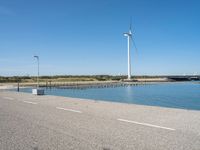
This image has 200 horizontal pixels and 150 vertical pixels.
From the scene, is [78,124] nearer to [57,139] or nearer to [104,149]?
[57,139]

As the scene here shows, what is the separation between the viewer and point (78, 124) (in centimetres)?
965

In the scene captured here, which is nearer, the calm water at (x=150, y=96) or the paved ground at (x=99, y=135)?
the paved ground at (x=99, y=135)

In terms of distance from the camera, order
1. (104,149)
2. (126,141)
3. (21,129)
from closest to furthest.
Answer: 1. (104,149)
2. (126,141)
3. (21,129)

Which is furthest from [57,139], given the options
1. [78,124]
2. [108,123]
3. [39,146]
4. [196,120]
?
[196,120]

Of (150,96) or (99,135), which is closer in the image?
(99,135)

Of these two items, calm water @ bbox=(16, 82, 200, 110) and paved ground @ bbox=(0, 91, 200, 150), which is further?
calm water @ bbox=(16, 82, 200, 110)

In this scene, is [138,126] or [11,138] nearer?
[11,138]

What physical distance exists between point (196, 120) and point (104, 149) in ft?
19.0

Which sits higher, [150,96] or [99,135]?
[99,135]

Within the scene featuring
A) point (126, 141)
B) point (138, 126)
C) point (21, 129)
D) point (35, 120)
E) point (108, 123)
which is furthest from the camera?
point (35, 120)

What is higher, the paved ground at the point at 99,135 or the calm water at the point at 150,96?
the paved ground at the point at 99,135

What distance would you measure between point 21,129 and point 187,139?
5.07 meters

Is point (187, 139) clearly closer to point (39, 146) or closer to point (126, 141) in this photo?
point (126, 141)

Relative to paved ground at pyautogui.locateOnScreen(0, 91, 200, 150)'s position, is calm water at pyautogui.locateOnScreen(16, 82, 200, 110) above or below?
below
